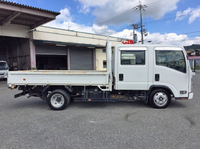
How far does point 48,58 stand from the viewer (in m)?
24.6

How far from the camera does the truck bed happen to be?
232 inches

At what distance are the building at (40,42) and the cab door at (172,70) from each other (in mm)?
12617

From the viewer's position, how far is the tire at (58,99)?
5.96m

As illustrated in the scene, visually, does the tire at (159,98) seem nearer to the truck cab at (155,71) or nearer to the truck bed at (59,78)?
the truck cab at (155,71)

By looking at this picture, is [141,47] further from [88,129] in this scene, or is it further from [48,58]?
[48,58]

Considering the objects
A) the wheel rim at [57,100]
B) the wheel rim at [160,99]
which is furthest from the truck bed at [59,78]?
the wheel rim at [160,99]

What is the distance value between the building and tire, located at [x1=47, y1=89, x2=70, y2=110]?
10830mm

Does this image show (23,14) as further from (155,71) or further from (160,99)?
→ (160,99)

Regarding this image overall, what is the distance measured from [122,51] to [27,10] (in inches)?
467

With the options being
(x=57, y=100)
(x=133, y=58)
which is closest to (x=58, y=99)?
(x=57, y=100)

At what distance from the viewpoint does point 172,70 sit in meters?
5.86

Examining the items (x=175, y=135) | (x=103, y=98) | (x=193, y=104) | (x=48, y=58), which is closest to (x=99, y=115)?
(x=103, y=98)

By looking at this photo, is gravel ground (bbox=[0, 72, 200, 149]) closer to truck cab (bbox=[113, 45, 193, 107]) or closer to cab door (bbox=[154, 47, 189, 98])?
truck cab (bbox=[113, 45, 193, 107])

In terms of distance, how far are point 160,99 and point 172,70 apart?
116 cm
